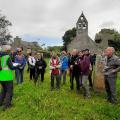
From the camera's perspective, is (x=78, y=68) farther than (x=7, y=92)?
Yes

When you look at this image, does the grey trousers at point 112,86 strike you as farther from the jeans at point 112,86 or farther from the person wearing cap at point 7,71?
the person wearing cap at point 7,71

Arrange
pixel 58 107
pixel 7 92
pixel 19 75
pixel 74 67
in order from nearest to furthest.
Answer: pixel 58 107 → pixel 7 92 → pixel 74 67 → pixel 19 75

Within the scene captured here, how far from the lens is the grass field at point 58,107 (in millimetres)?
12133

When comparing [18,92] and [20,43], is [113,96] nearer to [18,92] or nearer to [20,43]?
[18,92]

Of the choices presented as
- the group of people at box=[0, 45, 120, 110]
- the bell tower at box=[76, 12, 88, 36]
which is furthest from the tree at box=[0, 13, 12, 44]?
the group of people at box=[0, 45, 120, 110]

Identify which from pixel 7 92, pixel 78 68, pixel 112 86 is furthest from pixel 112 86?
pixel 7 92

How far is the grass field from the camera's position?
39.8 feet

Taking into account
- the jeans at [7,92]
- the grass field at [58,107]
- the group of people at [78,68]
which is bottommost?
the grass field at [58,107]

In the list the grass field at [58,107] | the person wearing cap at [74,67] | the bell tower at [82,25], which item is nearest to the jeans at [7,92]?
the grass field at [58,107]

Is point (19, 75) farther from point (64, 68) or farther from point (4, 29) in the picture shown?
point (4, 29)

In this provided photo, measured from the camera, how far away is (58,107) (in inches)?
523

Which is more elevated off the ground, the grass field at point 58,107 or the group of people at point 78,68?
the group of people at point 78,68

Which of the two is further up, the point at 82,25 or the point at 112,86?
the point at 82,25

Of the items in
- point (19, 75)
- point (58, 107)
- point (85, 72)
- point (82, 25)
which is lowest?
point (58, 107)
